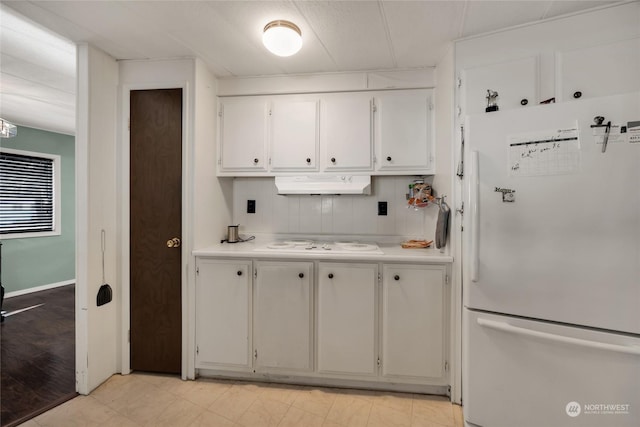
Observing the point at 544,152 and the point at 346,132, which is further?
the point at 346,132

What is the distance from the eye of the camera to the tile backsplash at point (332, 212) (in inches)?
103

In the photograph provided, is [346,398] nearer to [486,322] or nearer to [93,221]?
[486,322]

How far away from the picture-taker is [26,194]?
4.21 meters

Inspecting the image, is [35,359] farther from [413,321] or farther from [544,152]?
[544,152]

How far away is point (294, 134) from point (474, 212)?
152cm

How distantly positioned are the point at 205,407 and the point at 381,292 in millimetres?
1351

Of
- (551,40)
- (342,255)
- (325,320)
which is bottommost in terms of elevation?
(325,320)

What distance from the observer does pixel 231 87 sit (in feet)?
8.29

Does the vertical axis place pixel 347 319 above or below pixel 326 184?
below

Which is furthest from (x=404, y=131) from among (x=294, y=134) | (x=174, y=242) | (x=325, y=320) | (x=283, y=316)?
(x=174, y=242)

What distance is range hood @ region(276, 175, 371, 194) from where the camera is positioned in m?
2.43

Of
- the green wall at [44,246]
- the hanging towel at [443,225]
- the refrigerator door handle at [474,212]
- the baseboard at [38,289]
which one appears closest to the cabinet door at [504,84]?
the refrigerator door handle at [474,212]

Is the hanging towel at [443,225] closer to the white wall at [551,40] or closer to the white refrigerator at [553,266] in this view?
the white refrigerator at [553,266]

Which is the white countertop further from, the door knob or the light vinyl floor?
the light vinyl floor
